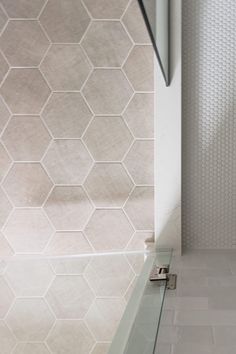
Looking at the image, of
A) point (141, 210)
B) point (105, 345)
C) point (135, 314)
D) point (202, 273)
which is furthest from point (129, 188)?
point (105, 345)

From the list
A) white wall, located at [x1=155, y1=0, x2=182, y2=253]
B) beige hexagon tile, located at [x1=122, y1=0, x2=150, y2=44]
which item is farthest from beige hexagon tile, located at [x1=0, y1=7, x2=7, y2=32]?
white wall, located at [x1=155, y1=0, x2=182, y2=253]

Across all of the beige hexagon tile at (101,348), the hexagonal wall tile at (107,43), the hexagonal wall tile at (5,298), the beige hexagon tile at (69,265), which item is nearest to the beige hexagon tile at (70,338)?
the beige hexagon tile at (101,348)

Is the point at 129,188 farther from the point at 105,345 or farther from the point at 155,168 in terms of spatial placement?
the point at 105,345

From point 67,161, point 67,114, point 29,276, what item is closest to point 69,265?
point 29,276

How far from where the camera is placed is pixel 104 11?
1296 mm

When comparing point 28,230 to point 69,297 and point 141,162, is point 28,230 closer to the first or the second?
point 141,162

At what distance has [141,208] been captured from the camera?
1.34 metres

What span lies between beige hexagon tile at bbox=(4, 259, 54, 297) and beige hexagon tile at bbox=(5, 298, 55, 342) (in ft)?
0.15

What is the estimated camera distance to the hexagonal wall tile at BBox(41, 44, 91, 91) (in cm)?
132

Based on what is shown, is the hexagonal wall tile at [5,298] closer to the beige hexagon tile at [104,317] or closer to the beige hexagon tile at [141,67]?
the beige hexagon tile at [104,317]

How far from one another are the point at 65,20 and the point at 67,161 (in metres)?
0.40

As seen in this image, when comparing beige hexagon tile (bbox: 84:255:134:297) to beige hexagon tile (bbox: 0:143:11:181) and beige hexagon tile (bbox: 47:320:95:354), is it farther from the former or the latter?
beige hexagon tile (bbox: 0:143:11:181)

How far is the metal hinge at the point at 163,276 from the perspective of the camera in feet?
3.39

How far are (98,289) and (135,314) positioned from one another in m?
0.12
